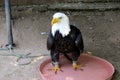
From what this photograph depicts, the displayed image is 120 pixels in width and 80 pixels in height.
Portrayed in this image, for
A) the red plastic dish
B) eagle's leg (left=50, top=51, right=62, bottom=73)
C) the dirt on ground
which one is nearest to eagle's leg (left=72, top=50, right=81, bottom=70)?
the red plastic dish

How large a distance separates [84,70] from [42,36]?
1.02m

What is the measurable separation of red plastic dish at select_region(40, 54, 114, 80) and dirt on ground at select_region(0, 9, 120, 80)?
0.09m

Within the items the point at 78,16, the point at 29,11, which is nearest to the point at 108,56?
the point at 78,16

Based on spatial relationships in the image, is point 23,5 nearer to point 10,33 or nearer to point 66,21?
point 10,33

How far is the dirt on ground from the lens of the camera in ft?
11.0

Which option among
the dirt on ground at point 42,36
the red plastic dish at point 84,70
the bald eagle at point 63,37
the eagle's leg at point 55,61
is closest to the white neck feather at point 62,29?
the bald eagle at point 63,37

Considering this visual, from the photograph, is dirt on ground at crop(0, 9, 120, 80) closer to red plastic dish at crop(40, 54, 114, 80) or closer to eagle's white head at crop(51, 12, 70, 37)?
red plastic dish at crop(40, 54, 114, 80)

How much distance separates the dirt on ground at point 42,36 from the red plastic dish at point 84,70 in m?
0.09

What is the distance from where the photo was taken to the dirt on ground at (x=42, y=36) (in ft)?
11.0

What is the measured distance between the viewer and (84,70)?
3.18m

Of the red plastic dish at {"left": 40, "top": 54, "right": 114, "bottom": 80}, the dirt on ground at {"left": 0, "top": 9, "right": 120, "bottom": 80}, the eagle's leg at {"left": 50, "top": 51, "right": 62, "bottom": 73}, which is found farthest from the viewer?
the dirt on ground at {"left": 0, "top": 9, "right": 120, "bottom": 80}

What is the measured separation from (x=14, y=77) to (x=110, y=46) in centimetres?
120

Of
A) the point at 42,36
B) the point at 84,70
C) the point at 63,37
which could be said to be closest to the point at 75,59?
the point at 84,70

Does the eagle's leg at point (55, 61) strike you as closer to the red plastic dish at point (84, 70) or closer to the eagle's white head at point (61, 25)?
the red plastic dish at point (84, 70)
